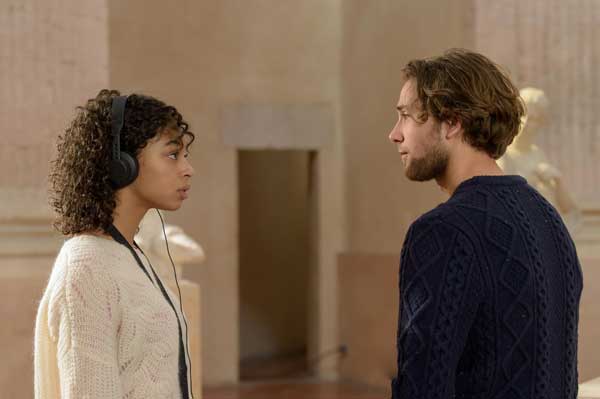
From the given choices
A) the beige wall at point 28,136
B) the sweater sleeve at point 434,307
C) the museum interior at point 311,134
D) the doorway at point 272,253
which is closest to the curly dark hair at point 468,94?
the sweater sleeve at point 434,307

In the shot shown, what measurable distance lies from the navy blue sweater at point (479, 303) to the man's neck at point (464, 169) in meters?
0.02

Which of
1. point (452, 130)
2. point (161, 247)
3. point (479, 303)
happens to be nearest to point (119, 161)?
point (452, 130)

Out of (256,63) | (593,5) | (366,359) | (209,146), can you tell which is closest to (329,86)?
(256,63)

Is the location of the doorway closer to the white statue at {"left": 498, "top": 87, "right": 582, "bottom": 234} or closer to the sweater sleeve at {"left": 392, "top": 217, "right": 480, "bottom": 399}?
the white statue at {"left": 498, "top": 87, "right": 582, "bottom": 234}

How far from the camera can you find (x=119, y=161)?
2244 mm

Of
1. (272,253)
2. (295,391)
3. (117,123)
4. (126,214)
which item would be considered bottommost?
(295,391)

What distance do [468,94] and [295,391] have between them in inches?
328

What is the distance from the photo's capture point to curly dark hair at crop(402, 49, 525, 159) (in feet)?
6.52

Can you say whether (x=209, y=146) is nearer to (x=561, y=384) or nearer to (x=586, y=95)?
(x=586, y=95)

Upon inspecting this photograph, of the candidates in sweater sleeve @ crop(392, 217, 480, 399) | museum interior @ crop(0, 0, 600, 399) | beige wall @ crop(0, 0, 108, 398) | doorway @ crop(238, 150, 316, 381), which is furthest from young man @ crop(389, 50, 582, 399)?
doorway @ crop(238, 150, 316, 381)

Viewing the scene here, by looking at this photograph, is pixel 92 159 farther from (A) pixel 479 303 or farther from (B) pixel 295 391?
(B) pixel 295 391

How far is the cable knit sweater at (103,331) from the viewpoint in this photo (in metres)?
2.10

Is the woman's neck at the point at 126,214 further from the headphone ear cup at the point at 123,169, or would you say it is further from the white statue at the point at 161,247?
the white statue at the point at 161,247

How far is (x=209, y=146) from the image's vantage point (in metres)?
10.4
